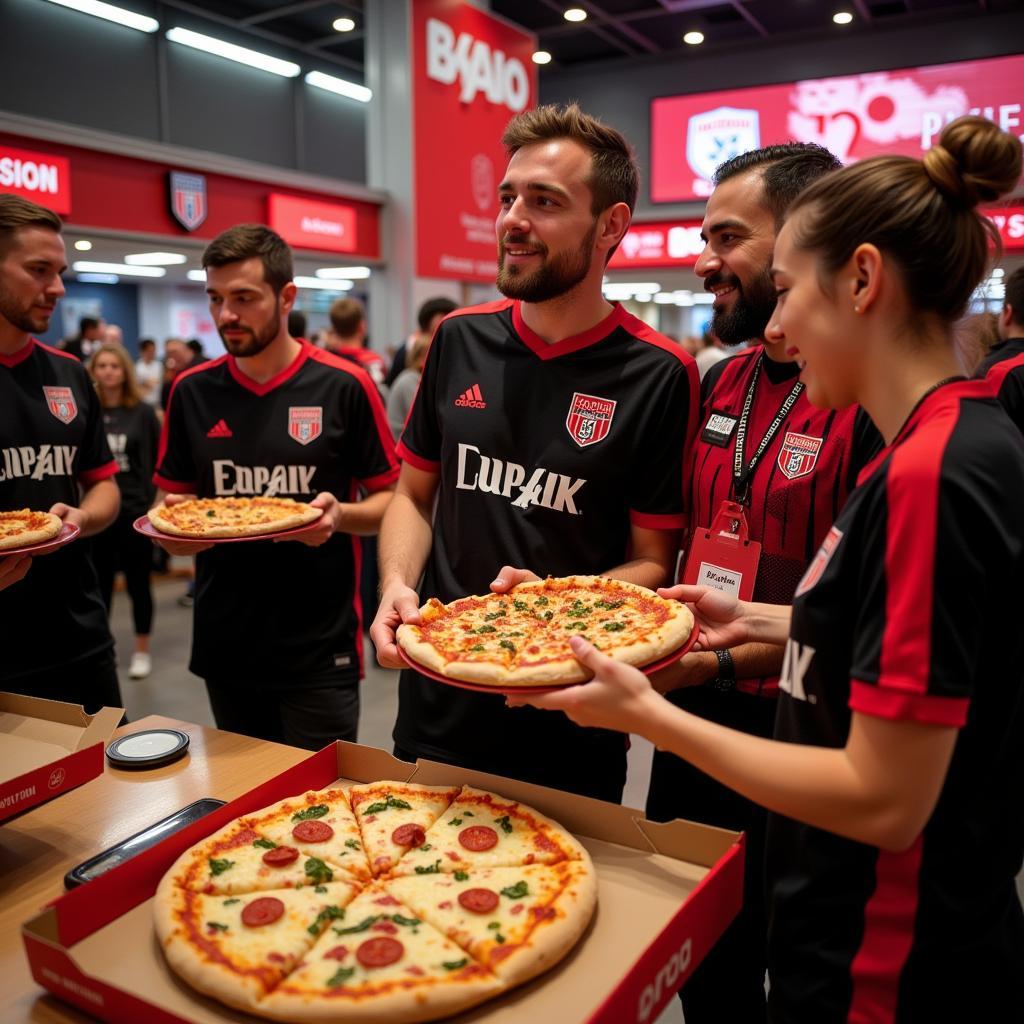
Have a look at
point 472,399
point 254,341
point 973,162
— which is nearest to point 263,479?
point 254,341

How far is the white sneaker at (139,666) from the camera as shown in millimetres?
5723

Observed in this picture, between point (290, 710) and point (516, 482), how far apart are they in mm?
1213

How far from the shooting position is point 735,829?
2029 millimetres

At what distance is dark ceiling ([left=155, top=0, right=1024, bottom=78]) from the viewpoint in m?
10.2

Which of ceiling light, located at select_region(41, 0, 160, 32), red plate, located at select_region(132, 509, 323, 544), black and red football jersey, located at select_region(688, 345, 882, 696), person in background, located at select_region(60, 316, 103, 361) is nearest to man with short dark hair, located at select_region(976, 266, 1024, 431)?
black and red football jersey, located at select_region(688, 345, 882, 696)

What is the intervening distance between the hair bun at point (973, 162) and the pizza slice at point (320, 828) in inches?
53.3

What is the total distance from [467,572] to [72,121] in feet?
33.9

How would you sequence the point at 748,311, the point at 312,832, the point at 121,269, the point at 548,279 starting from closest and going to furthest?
the point at 312,832 < the point at 748,311 < the point at 548,279 < the point at 121,269

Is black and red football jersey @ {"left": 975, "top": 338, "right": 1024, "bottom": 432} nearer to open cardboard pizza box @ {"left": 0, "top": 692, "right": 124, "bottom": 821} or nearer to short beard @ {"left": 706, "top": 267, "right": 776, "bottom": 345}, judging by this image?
short beard @ {"left": 706, "top": 267, "right": 776, "bottom": 345}

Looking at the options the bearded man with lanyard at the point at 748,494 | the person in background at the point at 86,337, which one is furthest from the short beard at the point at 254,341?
the person in background at the point at 86,337

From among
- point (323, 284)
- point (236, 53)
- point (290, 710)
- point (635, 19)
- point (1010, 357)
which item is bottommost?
point (290, 710)

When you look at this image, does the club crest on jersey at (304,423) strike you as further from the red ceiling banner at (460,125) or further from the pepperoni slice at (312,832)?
the red ceiling banner at (460,125)

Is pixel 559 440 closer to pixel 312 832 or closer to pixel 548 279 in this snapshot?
pixel 548 279

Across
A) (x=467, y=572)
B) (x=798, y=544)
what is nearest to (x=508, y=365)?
(x=467, y=572)
